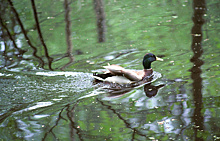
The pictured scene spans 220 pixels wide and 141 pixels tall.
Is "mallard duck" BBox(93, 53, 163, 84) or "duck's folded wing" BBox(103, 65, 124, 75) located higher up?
"duck's folded wing" BBox(103, 65, 124, 75)

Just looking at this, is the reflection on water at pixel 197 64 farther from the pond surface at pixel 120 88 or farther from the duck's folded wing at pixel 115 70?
the duck's folded wing at pixel 115 70

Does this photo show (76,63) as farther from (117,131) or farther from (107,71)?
(117,131)

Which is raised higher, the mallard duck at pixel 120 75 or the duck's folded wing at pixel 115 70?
the duck's folded wing at pixel 115 70

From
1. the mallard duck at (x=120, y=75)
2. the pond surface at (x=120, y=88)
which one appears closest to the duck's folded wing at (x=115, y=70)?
the mallard duck at (x=120, y=75)

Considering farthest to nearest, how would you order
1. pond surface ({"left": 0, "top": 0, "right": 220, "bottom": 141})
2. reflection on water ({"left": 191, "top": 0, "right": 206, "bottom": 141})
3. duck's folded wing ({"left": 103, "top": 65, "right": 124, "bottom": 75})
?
1. duck's folded wing ({"left": 103, "top": 65, "right": 124, "bottom": 75})
2. pond surface ({"left": 0, "top": 0, "right": 220, "bottom": 141})
3. reflection on water ({"left": 191, "top": 0, "right": 206, "bottom": 141})

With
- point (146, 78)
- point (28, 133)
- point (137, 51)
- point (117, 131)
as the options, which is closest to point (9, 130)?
point (28, 133)

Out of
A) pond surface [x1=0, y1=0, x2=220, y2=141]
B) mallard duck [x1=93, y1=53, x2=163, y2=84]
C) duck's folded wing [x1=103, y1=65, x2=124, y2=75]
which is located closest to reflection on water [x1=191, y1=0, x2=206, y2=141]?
pond surface [x1=0, y1=0, x2=220, y2=141]

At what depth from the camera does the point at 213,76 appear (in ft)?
25.8

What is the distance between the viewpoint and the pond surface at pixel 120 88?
6.11 meters

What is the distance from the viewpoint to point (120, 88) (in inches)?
318

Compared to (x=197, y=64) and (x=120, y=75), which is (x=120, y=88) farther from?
(x=197, y=64)

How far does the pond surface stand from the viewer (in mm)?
6105

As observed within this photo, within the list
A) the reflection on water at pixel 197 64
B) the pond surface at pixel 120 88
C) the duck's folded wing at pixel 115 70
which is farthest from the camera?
the duck's folded wing at pixel 115 70

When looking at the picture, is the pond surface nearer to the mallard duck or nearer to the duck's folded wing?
the mallard duck
